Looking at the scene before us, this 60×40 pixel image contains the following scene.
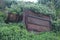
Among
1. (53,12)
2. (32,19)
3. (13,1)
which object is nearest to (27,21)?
(32,19)

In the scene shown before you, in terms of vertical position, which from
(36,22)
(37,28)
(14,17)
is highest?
(14,17)

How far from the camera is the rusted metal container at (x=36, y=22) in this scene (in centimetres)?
834

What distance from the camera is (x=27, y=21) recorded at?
834 cm

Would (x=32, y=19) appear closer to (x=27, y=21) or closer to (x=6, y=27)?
(x=27, y=21)

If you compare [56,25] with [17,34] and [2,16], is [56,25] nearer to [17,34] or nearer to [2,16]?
[17,34]

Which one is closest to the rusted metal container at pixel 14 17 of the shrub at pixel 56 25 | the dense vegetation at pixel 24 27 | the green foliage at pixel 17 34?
the dense vegetation at pixel 24 27

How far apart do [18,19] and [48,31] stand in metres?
1.43

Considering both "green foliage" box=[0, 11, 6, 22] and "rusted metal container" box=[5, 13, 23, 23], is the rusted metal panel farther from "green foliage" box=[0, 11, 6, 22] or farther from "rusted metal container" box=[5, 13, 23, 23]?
"green foliage" box=[0, 11, 6, 22]

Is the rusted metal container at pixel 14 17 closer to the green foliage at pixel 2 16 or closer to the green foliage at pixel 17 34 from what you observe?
the green foliage at pixel 2 16

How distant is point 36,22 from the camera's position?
8.50 meters

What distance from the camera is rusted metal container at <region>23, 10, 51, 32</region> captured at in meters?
8.34

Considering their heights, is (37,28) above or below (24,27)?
below

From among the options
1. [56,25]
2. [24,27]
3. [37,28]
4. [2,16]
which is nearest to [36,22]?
[37,28]

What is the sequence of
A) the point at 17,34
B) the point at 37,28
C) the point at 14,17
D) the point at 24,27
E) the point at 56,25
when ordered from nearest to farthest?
the point at 17,34 < the point at 24,27 < the point at 37,28 < the point at 56,25 < the point at 14,17
